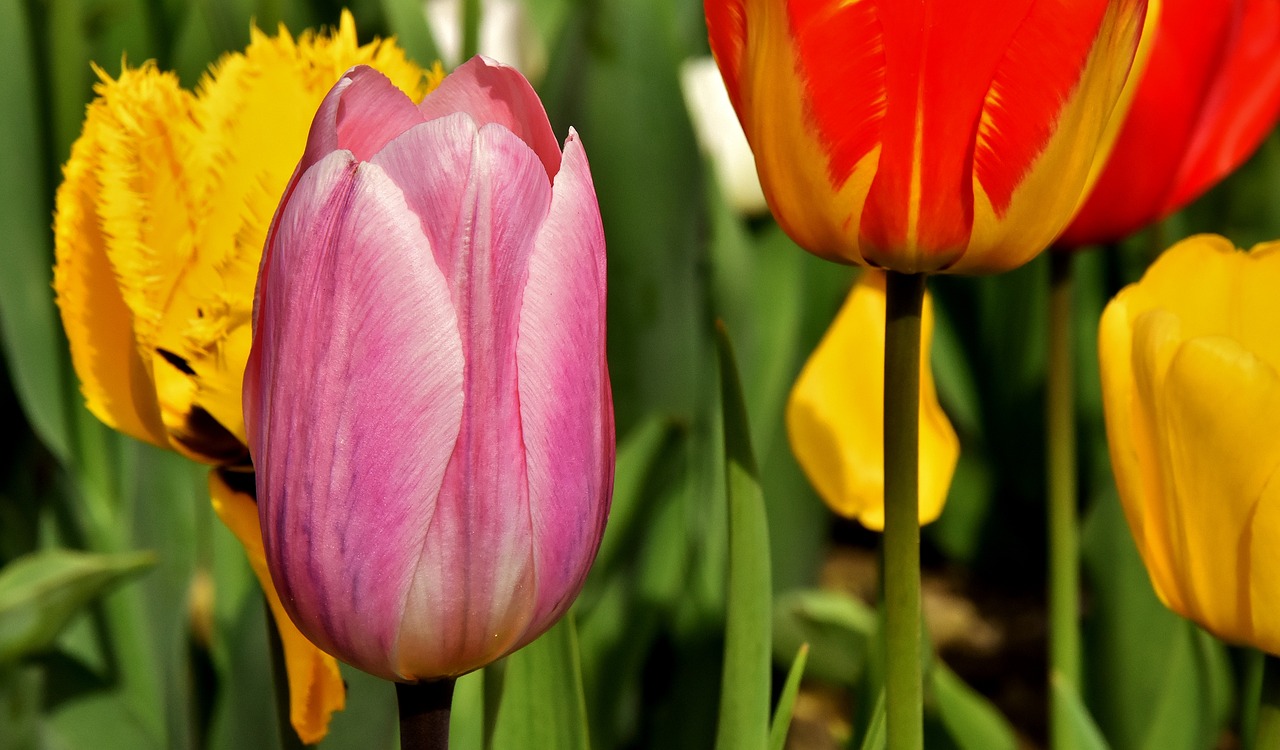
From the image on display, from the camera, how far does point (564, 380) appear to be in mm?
354

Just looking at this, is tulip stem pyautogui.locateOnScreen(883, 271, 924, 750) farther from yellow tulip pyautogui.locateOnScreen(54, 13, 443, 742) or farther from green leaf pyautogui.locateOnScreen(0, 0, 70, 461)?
green leaf pyautogui.locateOnScreen(0, 0, 70, 461)

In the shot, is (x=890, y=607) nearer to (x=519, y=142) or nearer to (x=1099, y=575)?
(x=519, y=142)

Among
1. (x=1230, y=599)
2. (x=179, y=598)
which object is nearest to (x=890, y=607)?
(x=1230, y=599)

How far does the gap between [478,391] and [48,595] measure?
16.5 inches

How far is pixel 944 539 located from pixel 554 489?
4.06 feet

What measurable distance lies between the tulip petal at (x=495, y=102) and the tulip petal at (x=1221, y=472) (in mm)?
236

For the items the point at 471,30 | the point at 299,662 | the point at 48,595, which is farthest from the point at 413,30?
the point at 299,662

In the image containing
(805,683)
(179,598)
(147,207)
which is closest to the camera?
(147,207)

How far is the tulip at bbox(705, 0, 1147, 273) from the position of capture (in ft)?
1.31

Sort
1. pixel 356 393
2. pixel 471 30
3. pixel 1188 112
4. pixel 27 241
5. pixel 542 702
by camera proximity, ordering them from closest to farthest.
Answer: pixel 356 393 < pixel 542 702 < pixel 1188 112 < pixel 471 30 < pixel 27 241

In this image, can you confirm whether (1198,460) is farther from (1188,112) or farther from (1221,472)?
(1188,112)

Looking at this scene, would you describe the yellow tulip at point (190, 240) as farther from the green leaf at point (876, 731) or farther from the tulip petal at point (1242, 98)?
the tulip petal at point (1242, 98)

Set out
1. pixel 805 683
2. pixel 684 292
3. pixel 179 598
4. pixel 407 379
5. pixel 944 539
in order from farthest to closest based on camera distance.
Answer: pixel 944 539, pixel 805 683, pixel 684 292, pixel 179 598, pixel 407 379

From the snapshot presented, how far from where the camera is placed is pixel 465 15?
0.82 m
